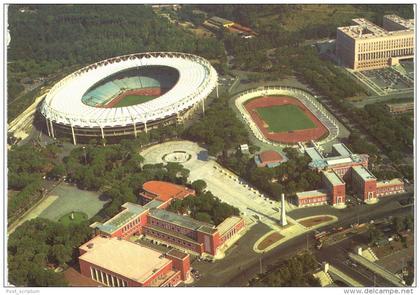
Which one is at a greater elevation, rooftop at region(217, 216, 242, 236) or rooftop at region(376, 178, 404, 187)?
rooftop at region(376, 178, 404, 187)

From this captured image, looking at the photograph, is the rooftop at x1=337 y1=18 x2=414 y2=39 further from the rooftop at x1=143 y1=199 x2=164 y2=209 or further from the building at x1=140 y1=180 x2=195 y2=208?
the rooftop at x1=143 y1=199 x2=164 y2=209

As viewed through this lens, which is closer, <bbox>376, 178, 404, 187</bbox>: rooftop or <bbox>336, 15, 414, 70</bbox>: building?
<bbox>376, 178, 404, 187</bbox>: rooftop

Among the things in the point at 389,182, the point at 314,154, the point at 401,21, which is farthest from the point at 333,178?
the point at 401,21

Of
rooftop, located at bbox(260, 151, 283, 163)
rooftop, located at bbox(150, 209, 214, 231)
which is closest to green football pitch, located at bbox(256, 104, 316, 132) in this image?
rooftop, located at bbox(260, 151, 283, 163)

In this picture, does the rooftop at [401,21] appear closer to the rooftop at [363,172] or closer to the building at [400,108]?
the building at [400,108]

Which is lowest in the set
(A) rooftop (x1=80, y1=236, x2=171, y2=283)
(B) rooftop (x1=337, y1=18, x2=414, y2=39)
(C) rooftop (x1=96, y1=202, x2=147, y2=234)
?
(C) rooftop (x1=96, y1=202, x2=147, y2=234)

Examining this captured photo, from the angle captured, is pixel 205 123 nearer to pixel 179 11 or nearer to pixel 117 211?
pixel 117 211

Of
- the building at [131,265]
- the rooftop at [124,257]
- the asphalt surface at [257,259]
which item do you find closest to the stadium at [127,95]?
the rooftop at [124,257]
